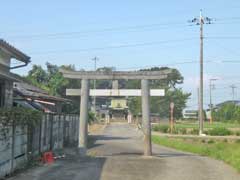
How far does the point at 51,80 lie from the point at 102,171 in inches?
1901

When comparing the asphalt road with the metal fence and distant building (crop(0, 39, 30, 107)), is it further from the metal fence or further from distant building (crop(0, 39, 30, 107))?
distant building (crop(0, 39, 30, 107))

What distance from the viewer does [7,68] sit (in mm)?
21344

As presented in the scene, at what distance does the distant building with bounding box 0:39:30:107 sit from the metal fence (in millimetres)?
1760

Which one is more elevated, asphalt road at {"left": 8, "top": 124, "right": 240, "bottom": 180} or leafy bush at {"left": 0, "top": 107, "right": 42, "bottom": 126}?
leafy bush at {"left": 0, "top": 107, "right": 42, "bottom": 126}

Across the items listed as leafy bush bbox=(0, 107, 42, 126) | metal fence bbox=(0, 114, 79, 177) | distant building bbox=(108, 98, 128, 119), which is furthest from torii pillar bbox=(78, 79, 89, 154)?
distant building bbox=(108, 98, 128, 119)

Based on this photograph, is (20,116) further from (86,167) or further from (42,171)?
(86,167)

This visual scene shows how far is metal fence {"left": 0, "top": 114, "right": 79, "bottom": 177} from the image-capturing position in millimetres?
14219

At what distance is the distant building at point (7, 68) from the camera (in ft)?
64.8

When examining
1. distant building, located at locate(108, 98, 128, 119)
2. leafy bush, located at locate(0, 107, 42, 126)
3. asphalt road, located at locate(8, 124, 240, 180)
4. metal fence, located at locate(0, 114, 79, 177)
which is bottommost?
asphalt road, located at locate(8, 124, 240, 180)

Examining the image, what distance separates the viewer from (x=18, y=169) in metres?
15.8

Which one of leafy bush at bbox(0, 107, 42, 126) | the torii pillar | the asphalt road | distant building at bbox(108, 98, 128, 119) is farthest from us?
distant building at bbox(108, 98, 128, 119)

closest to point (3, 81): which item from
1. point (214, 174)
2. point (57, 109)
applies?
point (214, 174)

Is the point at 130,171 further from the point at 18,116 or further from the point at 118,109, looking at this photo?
the point at 118,109

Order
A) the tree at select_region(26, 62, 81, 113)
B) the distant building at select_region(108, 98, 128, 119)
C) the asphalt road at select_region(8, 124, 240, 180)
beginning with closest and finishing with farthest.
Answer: the asphalt road at select_region(8, 124, 240, 180)
the tree at select_region(26, 62, 81, 113)
the distant building at select_region(108, 98, 128, 119)
